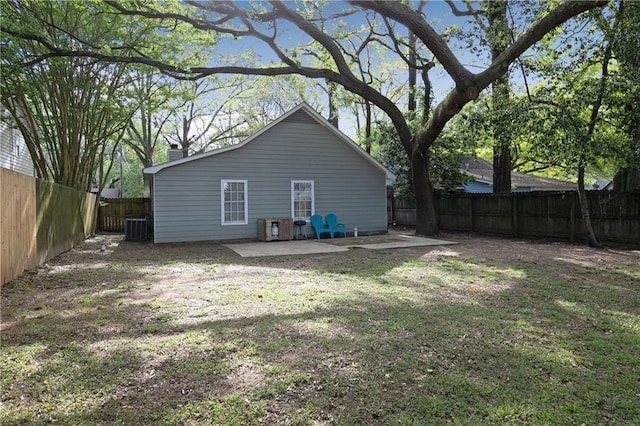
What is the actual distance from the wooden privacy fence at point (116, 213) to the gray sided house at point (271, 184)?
7211 mm

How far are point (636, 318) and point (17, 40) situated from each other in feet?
45.8

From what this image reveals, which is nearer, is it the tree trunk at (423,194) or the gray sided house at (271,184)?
the gray sided house at (271,184)

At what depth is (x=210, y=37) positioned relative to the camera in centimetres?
1286

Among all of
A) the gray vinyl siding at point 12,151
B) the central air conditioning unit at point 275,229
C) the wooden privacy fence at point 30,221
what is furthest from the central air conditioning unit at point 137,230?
the gray vinyl siding at point 12,151

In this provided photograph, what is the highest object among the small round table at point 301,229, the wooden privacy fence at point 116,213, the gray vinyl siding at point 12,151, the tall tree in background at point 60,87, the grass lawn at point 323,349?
the tall tree in background at point 60,87

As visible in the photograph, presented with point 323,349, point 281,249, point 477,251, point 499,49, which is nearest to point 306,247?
point 281,249

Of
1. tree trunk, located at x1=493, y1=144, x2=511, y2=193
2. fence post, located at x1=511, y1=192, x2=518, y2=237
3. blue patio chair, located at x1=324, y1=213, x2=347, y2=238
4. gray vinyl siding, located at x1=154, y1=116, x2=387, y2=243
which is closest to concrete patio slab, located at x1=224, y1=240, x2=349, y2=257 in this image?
gray vinyl siding, located at x1=154, y1=116, x2=387, y2=243

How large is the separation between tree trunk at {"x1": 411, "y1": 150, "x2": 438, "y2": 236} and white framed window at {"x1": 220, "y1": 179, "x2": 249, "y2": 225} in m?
5.94

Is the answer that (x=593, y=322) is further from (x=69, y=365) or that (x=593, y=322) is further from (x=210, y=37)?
(x=210, y=37)

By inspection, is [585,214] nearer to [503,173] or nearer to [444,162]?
[503,173]

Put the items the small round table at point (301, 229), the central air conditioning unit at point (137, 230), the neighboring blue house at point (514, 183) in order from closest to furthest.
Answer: the small round table at point (301, 229) < the central air conditioning unit at point (137, 230) < the neighboring blue house at point (514, 183)

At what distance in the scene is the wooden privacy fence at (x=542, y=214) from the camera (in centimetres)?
1052

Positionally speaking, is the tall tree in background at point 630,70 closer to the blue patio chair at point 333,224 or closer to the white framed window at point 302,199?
the blue patio chair at point 333,224

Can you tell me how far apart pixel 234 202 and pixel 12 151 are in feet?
31.8
